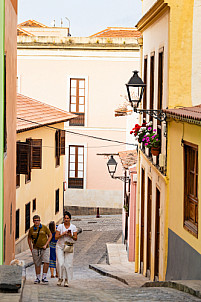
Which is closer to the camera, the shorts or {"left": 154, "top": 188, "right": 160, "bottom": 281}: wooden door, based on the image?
the shorts

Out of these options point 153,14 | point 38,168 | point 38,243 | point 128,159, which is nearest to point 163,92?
point 153,14

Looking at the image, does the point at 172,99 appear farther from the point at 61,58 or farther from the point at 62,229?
the point at 61,58

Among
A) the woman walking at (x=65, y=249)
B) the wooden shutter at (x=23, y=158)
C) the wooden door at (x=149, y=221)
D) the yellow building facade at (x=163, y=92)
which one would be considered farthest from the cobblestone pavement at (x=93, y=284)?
the wooden shutter at (x=23, y=158)

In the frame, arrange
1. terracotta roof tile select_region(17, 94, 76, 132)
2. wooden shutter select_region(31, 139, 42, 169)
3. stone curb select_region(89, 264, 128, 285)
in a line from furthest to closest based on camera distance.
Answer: terracotta roof tile select_region(17, 94, 76, 132) < wooden shutter select_region(31, 139, 42, 169) < stone curb select_region(89, 264, 128, 285)

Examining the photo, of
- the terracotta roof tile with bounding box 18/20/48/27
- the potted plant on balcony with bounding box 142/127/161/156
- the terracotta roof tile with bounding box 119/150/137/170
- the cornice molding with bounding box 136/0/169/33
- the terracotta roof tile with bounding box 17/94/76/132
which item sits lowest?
the terracotta roof tile with bounding box 119/150/137/170

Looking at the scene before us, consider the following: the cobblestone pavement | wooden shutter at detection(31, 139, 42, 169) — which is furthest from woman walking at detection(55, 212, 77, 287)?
wooden shutter at detection(31, 139, 42, 169)

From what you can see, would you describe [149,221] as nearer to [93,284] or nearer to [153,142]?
[93,284]

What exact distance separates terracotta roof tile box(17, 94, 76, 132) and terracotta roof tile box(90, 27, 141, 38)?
1022 cm

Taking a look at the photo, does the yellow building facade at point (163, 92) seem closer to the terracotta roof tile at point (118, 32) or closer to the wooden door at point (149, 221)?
the wooden door at point (149, 221)

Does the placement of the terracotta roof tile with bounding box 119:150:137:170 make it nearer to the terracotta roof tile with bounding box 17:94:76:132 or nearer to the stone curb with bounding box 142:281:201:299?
the terracotta roof tile with bounding box 17:94:76:132

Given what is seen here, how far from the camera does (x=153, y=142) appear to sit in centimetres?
1277

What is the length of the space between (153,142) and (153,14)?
2.88 metres

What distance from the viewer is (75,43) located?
34375 mm

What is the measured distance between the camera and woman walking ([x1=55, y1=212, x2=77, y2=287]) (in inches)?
451
